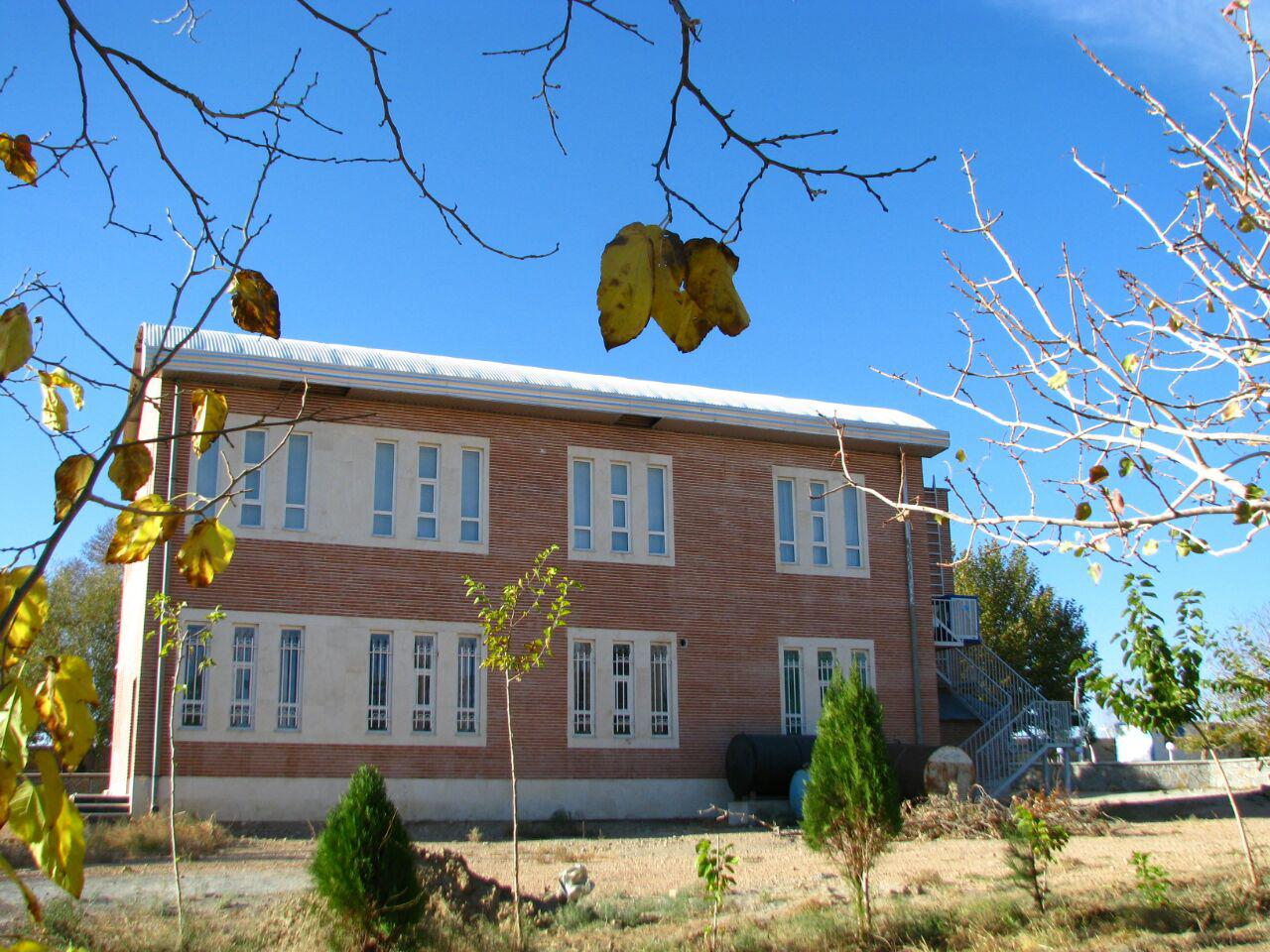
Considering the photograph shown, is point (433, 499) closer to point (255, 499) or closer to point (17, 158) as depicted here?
point (255, 499)

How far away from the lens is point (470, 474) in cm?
2445

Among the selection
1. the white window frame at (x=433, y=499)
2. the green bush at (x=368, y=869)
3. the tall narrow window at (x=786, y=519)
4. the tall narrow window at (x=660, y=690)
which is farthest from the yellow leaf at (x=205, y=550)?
the tall narrow window at (x=786, y=519)

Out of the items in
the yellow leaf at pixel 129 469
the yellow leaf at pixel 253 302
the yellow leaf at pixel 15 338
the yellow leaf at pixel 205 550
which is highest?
the yellow leaf at pixel 253 302

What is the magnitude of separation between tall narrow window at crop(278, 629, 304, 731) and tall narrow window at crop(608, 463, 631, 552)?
6.33 meters

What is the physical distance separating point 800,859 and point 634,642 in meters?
8.39

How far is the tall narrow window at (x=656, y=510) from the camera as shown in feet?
84.2

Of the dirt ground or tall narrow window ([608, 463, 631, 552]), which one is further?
tall narrow window ([608, 463, 631, 552])

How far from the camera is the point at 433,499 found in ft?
78.8

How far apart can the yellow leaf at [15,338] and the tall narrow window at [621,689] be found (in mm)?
22749

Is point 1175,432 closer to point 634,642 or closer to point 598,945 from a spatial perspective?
point 598,945

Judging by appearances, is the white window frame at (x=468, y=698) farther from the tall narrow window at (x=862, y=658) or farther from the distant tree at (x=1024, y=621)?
the distant tree at (x=1024, y=621)

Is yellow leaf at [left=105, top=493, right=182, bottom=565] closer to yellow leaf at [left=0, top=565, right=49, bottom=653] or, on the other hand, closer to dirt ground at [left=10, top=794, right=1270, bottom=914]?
yellow leaf at [left=0, top=565, right=49, bottom=653]

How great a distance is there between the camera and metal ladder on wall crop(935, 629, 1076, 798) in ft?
87.9

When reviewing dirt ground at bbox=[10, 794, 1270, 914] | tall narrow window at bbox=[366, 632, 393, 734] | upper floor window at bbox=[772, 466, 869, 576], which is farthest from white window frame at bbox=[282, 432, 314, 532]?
upper floor window at bbox=[772, 466, 869, 576]
